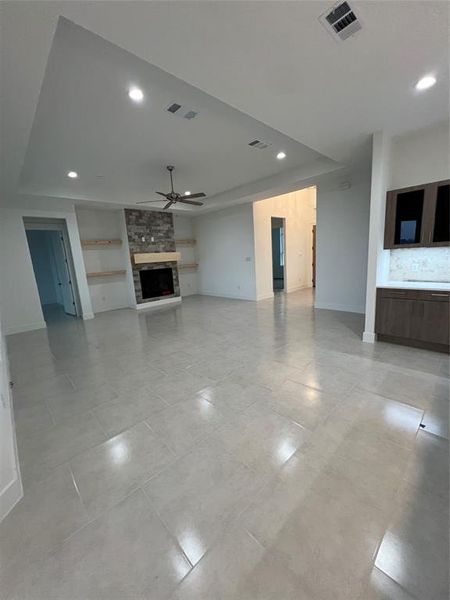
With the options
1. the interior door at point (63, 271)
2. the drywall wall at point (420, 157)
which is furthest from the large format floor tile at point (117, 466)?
the interior door at point (63, 271)

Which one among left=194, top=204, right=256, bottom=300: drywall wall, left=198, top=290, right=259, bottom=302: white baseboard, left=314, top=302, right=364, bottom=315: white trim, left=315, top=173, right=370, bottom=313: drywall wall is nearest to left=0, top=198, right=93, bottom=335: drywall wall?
left=194, top=204, right=256, bottom=300: drywall wall

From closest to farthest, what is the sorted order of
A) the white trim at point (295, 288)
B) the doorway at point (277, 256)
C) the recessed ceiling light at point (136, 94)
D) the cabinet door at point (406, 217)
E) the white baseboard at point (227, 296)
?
the recessed ceiling light at point (136, 94)
the cabinet door at point (406, 217)
the white baseboard at point (227, 296)
the white trim at point (295, 288)
the doorway at point (277, 256)

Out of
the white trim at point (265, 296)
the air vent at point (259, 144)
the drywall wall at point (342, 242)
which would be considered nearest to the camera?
the air vent at point (259, 144)

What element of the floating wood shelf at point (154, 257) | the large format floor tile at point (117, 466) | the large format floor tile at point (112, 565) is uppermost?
the floating wood shelf at point (154, 257)

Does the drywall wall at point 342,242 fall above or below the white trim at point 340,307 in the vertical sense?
above

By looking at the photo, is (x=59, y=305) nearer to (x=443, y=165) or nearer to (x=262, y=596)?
(x=262, y=596)

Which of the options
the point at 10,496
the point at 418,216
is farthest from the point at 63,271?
the point at 418,216

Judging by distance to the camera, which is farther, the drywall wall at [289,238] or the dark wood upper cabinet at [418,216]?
the drywall wall at [289,238]

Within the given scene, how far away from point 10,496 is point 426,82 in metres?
4.72

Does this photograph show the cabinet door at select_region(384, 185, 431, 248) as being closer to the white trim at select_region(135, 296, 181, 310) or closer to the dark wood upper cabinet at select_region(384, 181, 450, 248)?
the dark wood upper cabinet at select_region(384, 181, 450, 248)

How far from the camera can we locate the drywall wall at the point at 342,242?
5027 millimetres

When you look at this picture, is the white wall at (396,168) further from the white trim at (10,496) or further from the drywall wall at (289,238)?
the white trim at (10,496)

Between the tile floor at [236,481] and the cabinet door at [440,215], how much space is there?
152cm

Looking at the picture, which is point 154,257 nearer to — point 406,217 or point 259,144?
point 259,144
